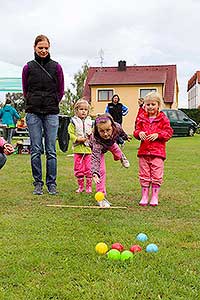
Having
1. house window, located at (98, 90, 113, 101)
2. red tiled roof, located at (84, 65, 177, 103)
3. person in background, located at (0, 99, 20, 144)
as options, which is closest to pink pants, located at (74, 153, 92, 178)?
person in background, located at (0, 99, 20, 144)

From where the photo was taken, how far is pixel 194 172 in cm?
941

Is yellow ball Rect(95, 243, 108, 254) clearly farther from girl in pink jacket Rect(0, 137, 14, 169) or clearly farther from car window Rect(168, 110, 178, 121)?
car window Rect(168, 110, 178, 121)

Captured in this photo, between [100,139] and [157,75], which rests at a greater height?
[157,75]

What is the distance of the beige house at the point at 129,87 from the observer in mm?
40062

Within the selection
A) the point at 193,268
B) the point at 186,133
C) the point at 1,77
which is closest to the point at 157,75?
the point at 186,133

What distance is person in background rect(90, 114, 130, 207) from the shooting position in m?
5.91

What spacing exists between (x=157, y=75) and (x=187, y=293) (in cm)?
3870

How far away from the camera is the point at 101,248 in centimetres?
380

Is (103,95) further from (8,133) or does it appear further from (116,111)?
(116,111)

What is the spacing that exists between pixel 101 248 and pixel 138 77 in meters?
37.8

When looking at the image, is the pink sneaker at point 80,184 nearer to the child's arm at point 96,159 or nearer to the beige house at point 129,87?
the child's arm at point 96,159

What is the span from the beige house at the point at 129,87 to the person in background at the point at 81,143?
32419 mm

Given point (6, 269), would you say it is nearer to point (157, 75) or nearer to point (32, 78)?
point (32, 78)

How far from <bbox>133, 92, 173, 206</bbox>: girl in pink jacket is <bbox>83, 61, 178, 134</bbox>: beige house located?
33.3 metres
